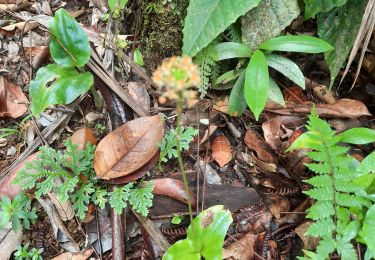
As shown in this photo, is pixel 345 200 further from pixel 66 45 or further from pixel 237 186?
pixel 66 45

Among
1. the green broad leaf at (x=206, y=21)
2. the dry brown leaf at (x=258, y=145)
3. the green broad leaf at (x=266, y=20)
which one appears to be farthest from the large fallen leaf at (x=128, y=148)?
the green broad leaf at (x=266, y=20)

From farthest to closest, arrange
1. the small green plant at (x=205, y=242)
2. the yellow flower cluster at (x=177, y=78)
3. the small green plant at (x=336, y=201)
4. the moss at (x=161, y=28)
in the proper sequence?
the moss at (x=161, y=28) → the small green plant at (x=205, y=242) → the small green plant at (x=336, y=201) → the yellow flower cluster at (x=177, y=78)

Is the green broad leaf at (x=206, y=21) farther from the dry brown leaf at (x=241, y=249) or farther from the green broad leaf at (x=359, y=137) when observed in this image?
the dry brown leaf at (x=241, y=249)

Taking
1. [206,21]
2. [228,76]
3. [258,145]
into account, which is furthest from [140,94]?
[258,145]

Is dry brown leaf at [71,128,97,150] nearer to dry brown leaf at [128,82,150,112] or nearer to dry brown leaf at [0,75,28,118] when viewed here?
dry brown leaf at [128,82,150,112]

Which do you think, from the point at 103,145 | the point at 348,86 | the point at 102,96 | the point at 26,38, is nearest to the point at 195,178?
the point at 103,145

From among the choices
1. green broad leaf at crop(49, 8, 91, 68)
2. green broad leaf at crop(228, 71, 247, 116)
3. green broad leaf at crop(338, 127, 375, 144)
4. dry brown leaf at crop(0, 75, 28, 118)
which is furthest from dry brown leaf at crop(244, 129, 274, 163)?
dry brown leaf at crop(0, 75, 28, 118)

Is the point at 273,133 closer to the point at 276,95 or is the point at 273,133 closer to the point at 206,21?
the point at 276,95

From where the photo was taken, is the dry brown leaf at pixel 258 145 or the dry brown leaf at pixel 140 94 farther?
the dry brown leaf at pixel 140 94
